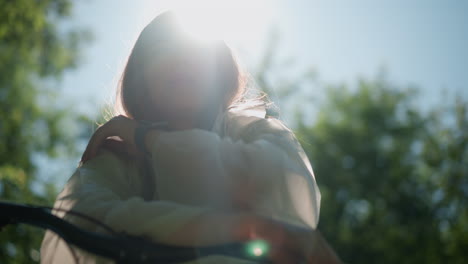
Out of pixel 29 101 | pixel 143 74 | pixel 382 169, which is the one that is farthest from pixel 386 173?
pixel 143 74

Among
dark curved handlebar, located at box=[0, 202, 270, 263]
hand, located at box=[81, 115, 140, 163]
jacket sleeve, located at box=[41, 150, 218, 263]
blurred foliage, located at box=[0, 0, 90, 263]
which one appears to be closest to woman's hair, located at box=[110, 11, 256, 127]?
hand, located at box=[81, 115, 140, 163]

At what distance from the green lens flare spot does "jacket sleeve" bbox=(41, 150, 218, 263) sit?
0.53 feet

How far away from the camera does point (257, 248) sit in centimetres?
90

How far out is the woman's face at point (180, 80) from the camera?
4.92 feet

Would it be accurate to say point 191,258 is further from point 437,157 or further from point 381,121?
point 381,121

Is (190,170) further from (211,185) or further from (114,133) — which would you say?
(114,133)

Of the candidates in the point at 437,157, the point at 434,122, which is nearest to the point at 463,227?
the point at 437,157

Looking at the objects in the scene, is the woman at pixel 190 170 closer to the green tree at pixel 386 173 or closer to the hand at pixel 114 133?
the hand at pixel 114 133

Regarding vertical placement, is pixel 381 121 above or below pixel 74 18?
below

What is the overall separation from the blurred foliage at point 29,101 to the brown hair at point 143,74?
239 inches

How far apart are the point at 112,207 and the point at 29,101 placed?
10351mm

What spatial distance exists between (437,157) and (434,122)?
2680mm

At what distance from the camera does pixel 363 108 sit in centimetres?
2034

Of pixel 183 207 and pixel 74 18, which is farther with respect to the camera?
pixel 74 18
